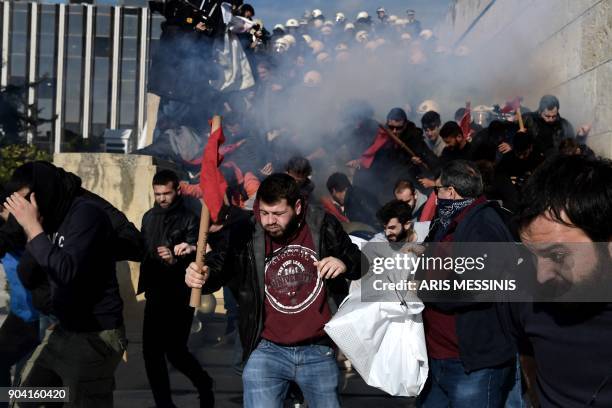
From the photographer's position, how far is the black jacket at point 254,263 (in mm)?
3812

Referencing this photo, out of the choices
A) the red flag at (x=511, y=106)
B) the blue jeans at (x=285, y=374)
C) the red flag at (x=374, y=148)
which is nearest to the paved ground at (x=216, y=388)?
the blue jeans at (x=285, y=374)

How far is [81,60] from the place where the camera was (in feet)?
217

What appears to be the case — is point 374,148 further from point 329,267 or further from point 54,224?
point 54,224

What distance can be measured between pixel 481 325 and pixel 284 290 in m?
0.90

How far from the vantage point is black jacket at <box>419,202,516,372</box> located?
3.63m

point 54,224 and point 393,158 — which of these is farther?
point 393,158

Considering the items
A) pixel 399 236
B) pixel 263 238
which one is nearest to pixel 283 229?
pixel 263 238

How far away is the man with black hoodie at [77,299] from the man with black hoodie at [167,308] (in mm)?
1214

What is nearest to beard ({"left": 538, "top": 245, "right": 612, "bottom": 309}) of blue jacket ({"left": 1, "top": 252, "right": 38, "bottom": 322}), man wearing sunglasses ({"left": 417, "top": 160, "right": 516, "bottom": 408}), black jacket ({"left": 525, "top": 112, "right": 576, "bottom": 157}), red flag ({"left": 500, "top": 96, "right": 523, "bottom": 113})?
man wearing sunglasses ({"left": 417, "top": 160, "right": 516, "bottom": 408})

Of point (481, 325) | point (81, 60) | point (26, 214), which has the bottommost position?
point (481, 325)

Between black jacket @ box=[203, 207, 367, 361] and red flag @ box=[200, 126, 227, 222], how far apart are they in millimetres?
345

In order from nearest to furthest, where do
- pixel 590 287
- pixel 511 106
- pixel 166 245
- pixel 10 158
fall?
1. pixel 590 287
2. pixel 166 245
3. pixel 511 106
4. pixel 10 158

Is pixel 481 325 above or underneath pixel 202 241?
underneath

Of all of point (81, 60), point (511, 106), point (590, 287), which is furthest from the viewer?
point (81, 60)
